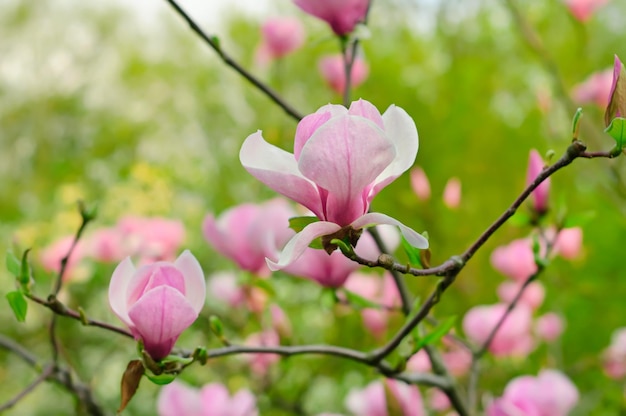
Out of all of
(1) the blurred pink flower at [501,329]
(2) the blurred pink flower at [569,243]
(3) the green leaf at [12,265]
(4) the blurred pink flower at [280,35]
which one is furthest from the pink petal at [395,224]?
(4) the blurred pink flower at [280,35]

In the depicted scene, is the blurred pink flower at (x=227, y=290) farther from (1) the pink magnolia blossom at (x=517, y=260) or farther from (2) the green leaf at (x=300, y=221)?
(2) the green leaf at (x=300, y=221)

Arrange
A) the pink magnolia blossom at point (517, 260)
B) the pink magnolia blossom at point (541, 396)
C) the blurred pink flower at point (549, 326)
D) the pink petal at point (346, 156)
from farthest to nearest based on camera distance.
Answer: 1. the blurred pink flower at point (549, 326)
2. the pink magnolia blossom at point (517, 260)
3. the pink magnolia blossom at point (541, 396)
4. the pink petal at point (346, 156)

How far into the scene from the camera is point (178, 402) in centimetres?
52

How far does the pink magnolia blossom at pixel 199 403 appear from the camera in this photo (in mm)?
522

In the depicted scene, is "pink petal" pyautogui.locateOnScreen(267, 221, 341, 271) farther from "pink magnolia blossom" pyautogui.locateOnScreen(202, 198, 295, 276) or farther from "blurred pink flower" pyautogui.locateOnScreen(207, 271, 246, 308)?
"blurred pink flower" pyautogui.locateOnScreen(207, 271, 246, 308)

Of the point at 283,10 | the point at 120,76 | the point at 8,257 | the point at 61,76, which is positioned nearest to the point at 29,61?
the point at 61,76

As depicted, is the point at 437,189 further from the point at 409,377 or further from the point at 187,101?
the point at 187,101

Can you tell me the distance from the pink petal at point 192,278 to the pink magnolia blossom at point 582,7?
0.89 m

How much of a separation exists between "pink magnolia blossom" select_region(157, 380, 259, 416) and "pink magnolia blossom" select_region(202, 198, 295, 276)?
0.12 meters

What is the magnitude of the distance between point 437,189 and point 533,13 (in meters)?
1.10

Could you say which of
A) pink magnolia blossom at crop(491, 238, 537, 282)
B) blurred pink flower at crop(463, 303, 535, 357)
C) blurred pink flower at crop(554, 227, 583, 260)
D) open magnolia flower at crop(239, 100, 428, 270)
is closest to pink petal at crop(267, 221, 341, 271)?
open magnolia flower at crop(239, 100, 428, 270)

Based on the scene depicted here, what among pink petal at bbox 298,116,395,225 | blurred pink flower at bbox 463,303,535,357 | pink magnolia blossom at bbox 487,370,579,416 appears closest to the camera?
pink petal at bbox 298,116,395,225

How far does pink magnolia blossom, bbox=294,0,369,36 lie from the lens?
464 millimetres

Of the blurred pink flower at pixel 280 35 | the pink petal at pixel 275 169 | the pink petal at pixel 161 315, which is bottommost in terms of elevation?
the pink petal at pixel 161 315
